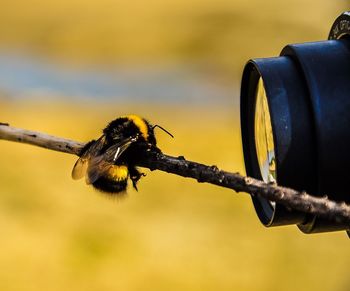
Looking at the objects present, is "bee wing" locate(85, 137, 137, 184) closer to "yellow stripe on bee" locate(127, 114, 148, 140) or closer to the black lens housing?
"yellow stripe on bee" locate(127, 114, 148, 140)

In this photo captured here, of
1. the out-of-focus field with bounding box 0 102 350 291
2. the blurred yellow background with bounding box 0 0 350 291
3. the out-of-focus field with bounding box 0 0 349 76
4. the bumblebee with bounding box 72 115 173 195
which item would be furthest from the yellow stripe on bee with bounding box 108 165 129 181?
the out-of-focus field with bounding box 0 0 349 76

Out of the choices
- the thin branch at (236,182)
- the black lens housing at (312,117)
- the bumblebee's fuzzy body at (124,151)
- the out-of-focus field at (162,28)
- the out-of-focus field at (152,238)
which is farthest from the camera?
the out-of-focus field at (162,28)

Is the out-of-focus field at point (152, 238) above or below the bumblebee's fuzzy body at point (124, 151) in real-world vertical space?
below

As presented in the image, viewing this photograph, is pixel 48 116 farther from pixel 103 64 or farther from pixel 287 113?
pixel 287 113

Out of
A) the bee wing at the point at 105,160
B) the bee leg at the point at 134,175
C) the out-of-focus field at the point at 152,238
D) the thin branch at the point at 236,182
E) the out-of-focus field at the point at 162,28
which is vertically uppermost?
the out-of-focus field at the point at 162,28

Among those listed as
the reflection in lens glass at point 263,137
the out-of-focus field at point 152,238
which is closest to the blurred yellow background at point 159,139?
the out-of-focus field at point 152,238

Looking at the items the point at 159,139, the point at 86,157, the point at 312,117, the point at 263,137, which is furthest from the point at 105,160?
the point at 159,139

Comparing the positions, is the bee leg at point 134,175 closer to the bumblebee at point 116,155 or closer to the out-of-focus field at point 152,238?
the bumblebee at point 116,155
